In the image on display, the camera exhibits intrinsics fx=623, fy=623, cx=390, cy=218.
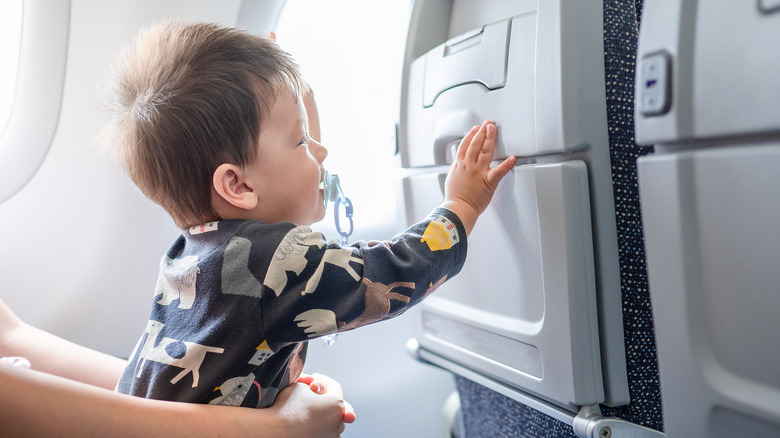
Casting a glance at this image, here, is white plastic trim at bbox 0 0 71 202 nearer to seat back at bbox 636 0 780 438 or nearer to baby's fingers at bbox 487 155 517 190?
baby's fingers at bbox 487 155 517 190

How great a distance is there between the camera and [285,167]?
854 mm

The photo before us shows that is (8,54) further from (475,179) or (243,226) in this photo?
(475,179)

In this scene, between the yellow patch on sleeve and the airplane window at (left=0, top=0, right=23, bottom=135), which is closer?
the yellow patch on sleeve

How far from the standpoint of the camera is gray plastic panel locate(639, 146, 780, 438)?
A: 511 mm

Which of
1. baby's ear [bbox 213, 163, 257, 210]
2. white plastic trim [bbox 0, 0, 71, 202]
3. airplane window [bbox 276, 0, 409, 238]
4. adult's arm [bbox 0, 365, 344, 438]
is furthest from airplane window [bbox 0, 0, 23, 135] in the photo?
adult's arm [bbox 0, 365, 344, 438]

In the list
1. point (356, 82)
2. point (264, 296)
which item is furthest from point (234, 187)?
point (356, 82)

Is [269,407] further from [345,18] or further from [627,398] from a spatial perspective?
[345,18]

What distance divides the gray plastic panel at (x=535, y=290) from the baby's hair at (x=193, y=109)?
0.30 meters

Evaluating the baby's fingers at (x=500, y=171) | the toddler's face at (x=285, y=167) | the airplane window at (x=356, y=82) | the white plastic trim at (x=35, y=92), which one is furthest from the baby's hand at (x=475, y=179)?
the white plastic trim at (x=35, y=92)

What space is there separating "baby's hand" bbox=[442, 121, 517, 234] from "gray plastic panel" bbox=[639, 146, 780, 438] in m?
0.24

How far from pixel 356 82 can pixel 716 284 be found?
121cm

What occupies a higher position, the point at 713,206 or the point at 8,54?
the point at 8,54

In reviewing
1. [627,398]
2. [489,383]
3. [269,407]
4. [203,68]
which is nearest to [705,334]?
[627,398]

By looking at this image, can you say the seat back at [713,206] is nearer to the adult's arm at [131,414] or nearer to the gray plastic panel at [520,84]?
the gray plastic panel at [520,84]
